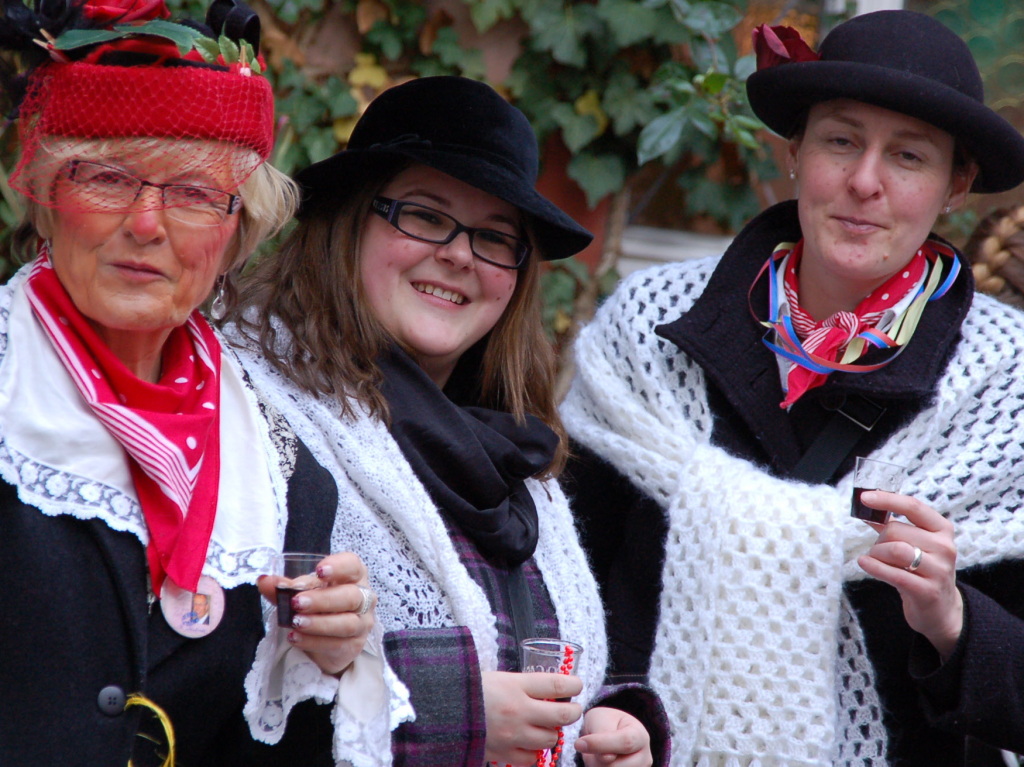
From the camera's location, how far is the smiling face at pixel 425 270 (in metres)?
2.36

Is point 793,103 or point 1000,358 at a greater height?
point 793,103

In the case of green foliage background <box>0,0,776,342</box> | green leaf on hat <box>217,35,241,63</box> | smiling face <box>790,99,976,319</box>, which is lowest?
green leaf on hat <box>217,35,241,63</box>

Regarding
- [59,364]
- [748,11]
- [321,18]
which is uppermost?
[748,11]

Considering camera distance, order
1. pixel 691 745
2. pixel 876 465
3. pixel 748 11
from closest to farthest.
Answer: pixel 876 465, pixel 691 745, pixel 748 11

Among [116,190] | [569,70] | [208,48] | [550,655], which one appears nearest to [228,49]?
[208,48]

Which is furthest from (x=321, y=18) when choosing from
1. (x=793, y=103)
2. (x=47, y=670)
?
(x=47, y=670)

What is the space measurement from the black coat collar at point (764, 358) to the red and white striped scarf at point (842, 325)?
0.16 feet

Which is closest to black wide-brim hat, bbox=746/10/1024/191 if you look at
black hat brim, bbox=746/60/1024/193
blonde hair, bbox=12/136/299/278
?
black hat brim, bbox=746/60/1024/193

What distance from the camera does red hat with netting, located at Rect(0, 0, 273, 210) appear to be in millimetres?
1627

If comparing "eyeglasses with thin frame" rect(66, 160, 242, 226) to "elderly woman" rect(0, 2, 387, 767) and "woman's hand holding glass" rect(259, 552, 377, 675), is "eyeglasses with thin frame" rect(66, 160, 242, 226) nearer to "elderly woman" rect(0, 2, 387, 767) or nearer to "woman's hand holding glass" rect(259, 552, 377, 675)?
"elderly woman" rect(0, 2, 387, 767)

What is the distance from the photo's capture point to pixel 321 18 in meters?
4.25

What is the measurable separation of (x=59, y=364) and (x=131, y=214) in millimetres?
236

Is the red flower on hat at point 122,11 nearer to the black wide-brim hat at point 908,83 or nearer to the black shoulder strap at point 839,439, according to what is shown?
the black wide-brim hat at point 908,83

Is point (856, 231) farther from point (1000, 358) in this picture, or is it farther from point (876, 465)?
point (876, 465)
